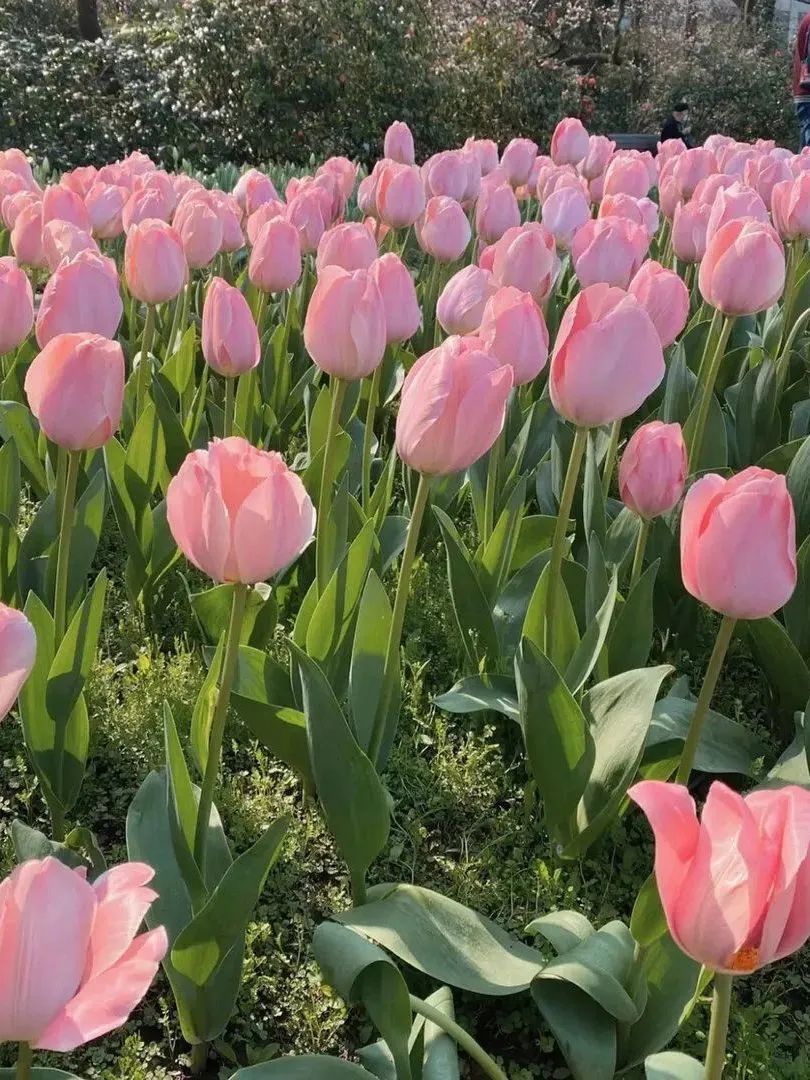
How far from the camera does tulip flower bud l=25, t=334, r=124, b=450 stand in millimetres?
1309

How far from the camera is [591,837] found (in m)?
1.52

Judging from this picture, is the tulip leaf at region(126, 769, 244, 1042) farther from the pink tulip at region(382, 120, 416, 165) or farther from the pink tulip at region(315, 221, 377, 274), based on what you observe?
the pink tulip at region(382, 120, 416, 165)

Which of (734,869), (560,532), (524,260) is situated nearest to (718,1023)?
(734,869)

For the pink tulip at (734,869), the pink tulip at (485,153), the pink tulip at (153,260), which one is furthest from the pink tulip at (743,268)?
the pink tulip at (485,153)

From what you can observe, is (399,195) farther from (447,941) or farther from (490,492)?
(447,941)

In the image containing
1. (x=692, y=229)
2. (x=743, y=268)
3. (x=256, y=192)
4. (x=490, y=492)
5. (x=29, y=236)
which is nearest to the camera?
(x=743, y=268)

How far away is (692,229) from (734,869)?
2294mm

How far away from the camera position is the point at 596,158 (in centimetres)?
411

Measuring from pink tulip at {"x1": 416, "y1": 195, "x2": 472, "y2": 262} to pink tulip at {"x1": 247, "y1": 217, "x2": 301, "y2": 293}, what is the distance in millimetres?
497

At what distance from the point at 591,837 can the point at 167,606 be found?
1.02 m

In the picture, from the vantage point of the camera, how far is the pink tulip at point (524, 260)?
7.21 ft

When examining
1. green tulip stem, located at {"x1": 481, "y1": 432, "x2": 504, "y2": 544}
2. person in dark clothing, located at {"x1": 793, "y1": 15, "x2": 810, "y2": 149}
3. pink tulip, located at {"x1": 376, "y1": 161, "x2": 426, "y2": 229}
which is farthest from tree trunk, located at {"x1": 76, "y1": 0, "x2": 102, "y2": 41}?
green tulip stem, located at {"x1": 481, "y1": 432, "x2": 504, "y2": 544}

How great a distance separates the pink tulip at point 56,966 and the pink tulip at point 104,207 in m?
2.42

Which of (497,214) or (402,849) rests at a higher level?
(497,214)
